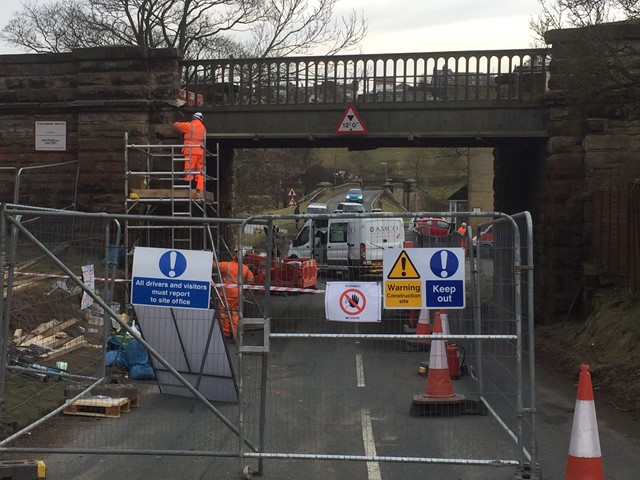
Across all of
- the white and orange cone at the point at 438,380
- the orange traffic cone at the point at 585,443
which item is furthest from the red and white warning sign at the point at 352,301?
the white and orange cone at the point at 438,380

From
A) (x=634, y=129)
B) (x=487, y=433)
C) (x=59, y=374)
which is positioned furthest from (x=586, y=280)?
(x=59, y=374)

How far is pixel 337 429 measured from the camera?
7.84m

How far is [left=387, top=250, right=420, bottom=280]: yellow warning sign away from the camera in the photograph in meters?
6.44

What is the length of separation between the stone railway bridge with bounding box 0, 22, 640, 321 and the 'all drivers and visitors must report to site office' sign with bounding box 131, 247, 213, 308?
30.6 ft

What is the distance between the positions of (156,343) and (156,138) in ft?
26.3

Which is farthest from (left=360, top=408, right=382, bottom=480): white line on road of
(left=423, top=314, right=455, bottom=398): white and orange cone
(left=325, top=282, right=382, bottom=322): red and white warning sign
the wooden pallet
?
the wooden pallet

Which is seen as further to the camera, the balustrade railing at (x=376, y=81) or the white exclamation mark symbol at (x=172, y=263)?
the balustrade railing at (x=376, y=81)

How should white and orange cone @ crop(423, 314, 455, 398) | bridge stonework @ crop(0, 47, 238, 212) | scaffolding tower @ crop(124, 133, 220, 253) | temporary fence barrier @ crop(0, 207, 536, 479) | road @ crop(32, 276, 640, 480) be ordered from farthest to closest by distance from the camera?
1. bridge stonework @ crop(0, 47, 238, 212)
2. scaffolding tower @ crop(124, 133, 220, 253)
3. white and orange cone @ crop(423, 314, 455, 398)
4. road @ crop(32, 276, 640, 480)
5. temporary fence barrier @ crop(0, 207, 536, 479)

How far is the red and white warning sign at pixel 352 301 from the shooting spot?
6.45 metres

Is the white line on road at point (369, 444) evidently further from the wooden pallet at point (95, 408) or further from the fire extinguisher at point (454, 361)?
the wooden pallet at point (95, 408)

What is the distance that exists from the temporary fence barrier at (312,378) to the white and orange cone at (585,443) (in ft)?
1.37

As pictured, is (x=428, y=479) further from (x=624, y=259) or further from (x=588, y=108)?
(x=588, y=108)

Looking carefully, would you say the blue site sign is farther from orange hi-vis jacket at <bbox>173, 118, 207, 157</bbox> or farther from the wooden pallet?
orange hi-vis jacket at <bbox>173, 118, 207, 157</bbox>

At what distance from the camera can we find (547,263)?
48.8ft
